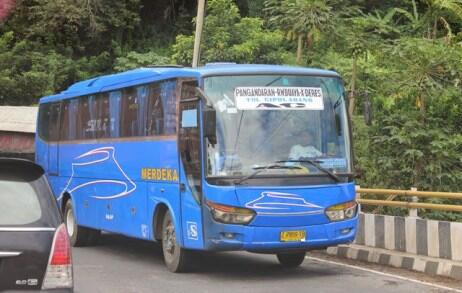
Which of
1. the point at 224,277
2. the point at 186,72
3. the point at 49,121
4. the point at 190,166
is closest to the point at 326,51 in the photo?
the point at 49,121

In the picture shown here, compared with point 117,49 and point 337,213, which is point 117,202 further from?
point 117,49

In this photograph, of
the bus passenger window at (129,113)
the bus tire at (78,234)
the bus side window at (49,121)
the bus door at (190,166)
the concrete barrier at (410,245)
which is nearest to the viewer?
the bus door at (190,166)

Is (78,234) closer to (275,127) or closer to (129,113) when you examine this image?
(129,113)

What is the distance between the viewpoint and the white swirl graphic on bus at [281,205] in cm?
959

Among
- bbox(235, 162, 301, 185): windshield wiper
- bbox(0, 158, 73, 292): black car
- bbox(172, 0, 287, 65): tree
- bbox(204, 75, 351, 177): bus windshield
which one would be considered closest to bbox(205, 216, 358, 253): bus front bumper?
bbox(235, 162, 301, 185): windshield wiper

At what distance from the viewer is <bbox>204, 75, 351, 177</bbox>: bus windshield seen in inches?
383

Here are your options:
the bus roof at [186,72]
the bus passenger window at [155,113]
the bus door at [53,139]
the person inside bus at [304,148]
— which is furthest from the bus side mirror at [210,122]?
the bus door at [53,139]

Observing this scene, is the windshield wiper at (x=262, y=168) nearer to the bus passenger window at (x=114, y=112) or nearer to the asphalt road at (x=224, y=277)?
the asphalt road at (x=224, y=277)

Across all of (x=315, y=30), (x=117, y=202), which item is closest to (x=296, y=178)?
(x=117, y=202)

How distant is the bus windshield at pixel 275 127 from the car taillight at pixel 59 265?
4652 millimetres

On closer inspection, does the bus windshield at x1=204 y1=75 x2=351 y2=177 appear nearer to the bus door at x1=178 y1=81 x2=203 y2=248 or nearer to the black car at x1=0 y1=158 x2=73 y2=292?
the bus door at x1=178 y1=81 x2=203 y2=248

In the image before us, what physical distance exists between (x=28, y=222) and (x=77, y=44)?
28502 mm

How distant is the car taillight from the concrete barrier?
641 cm

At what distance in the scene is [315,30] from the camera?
61.4ft
